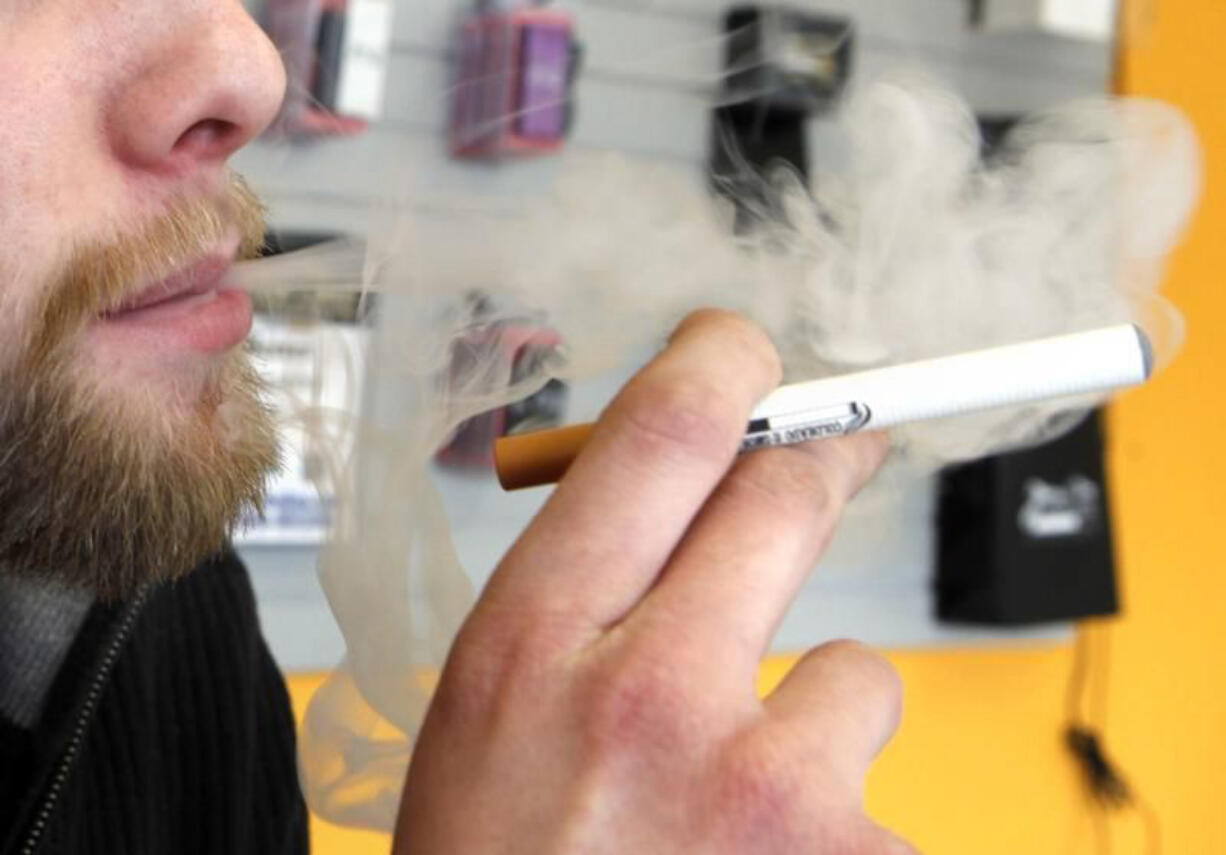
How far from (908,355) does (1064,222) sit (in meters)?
0.21

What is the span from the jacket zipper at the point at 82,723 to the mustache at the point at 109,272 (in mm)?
226

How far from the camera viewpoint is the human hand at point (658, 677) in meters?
0.50

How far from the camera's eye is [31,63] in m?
0.64

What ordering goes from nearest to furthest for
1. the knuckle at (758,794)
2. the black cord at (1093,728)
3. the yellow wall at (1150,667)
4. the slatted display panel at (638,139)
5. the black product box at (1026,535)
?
1. the knuckle at (758,794)
2. the slatted display panel at (638,139)
3. the black product box at (1026,535)
4. the yellow wall at (1150,667)
5. the black cord at (1093,728)

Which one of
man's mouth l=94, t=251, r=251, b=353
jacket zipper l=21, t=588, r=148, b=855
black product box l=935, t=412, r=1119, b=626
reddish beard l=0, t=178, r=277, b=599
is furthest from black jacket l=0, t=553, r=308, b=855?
black product box l=935, t=412, r=1119, b=626

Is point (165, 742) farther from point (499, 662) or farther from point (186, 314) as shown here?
point (499, 662)

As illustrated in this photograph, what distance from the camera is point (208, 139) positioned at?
2.22 feet

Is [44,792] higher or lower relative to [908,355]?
lower

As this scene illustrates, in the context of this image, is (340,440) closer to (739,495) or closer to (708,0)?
(739,495)

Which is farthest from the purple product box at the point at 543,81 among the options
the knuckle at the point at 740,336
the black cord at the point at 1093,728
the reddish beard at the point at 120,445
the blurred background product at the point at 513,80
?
the black cord at the point at 1093,728

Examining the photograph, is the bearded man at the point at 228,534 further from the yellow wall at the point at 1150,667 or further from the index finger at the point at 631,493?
the yellow wall at the point at 1150,667

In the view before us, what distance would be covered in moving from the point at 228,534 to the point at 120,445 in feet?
0.31

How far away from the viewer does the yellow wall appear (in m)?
2.26

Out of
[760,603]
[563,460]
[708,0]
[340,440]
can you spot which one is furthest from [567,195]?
[708,0]
